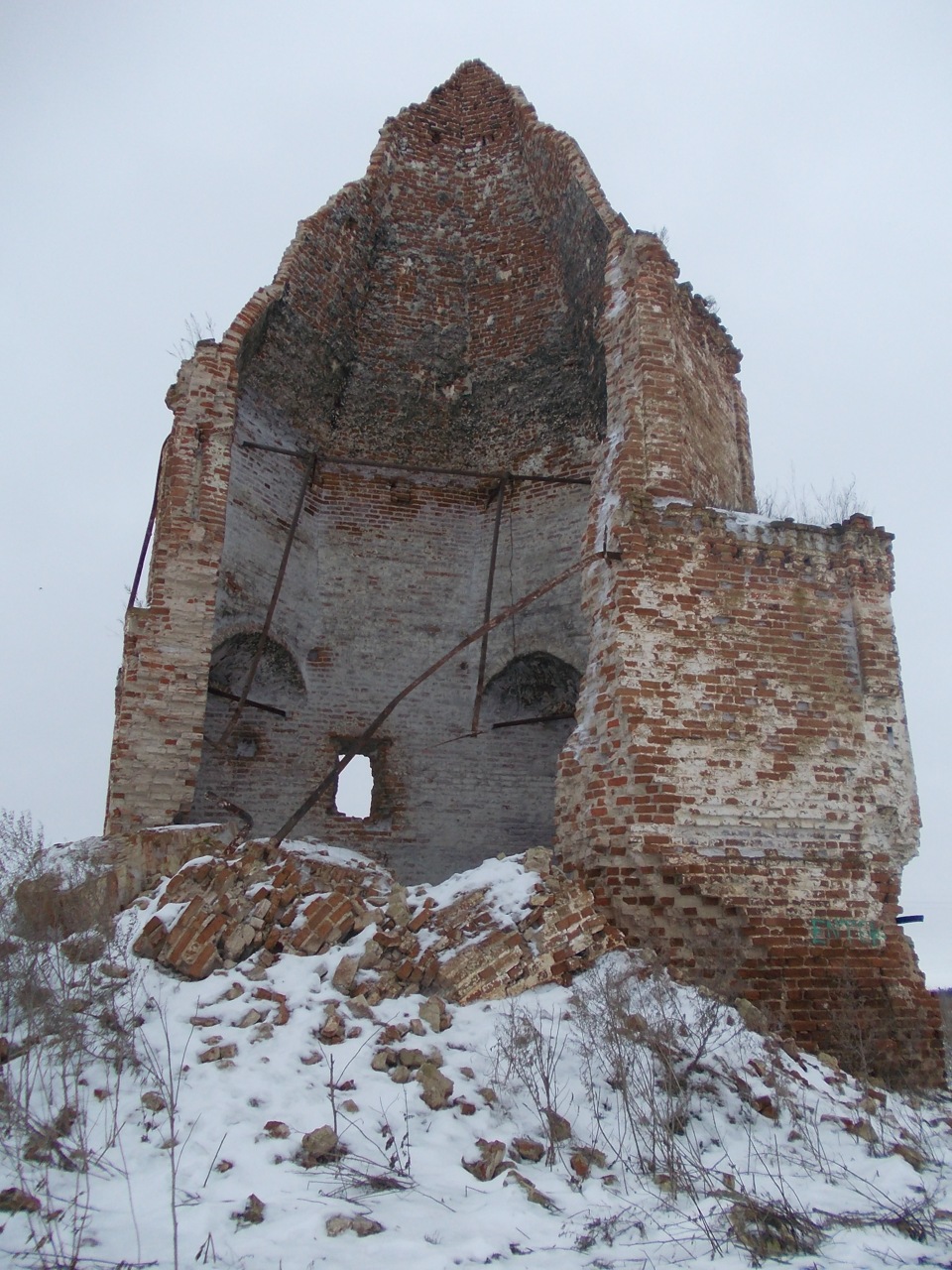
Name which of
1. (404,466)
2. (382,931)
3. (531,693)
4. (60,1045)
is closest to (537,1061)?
(382,931)

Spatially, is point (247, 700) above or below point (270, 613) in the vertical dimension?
below

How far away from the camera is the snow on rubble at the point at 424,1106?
10.1 ft

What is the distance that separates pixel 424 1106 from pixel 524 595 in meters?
6.77

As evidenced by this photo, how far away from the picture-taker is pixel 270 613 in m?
9.05

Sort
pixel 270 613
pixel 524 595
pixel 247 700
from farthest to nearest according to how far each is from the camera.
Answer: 1. pixel 524 595
2. pixel 247 700
3. pixel 270 613

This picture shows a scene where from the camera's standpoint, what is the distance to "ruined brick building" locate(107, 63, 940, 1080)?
19.5 feet

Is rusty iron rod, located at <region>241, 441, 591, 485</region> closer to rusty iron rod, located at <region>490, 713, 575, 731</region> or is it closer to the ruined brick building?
the ruined brick building

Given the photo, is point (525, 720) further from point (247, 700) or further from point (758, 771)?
point (758, 771)

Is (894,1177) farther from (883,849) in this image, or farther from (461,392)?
(461,392)

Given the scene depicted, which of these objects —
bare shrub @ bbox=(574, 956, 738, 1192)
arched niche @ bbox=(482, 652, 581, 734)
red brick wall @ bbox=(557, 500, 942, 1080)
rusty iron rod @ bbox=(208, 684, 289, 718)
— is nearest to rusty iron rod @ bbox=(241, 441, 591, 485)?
arched niche @ bbox=(482, 652, 581, 734)

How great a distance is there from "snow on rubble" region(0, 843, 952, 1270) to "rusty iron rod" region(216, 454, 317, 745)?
3.09 m

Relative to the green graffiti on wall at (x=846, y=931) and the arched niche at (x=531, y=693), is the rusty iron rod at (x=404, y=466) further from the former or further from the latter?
the green graffiti on wall at (x=846, y=931)

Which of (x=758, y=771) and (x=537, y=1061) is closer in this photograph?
(x=537, y=1061)

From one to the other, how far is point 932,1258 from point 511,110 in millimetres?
11356
